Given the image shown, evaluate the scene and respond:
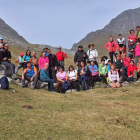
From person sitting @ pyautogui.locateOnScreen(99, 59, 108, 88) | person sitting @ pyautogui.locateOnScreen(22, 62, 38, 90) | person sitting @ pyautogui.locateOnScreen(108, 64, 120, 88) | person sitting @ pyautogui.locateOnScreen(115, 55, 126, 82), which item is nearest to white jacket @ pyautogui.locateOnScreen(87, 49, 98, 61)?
person sitting @ pyautogui.locateOnScreen(99, 59, 108, 88)

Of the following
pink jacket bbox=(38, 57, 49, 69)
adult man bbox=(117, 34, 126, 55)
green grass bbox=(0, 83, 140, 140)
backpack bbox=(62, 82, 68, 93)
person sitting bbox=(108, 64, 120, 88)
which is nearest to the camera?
green grass bbox=(0, 83, 140, 140)

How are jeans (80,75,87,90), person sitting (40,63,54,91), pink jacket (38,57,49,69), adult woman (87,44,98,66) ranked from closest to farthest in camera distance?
person sitting (40,63,54,91) → pink jacket (38,57,49,69) → jeans (80,75,87,90) → adult woman (87,44,98,66)

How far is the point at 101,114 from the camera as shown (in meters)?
8.79

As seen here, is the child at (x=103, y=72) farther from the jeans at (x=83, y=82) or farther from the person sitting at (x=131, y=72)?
the person sitting at (x=131, y=72)

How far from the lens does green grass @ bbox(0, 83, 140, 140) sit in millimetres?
6631

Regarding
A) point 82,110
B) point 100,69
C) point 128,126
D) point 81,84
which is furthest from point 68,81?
point 128,126

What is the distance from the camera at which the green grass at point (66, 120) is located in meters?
6.63

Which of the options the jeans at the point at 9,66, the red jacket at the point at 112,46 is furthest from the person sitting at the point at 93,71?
the jeans at the point at 9,66

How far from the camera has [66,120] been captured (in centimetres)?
798

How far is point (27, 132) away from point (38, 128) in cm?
46

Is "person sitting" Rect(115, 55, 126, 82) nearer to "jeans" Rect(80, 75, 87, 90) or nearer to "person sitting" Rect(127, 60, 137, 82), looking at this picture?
"person sitting" Rect(127, 60, 137, 82)

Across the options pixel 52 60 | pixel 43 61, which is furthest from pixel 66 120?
pixel 52 60

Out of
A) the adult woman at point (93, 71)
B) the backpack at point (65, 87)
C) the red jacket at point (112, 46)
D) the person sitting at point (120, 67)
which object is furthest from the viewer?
the red jacket at point (112, 46)

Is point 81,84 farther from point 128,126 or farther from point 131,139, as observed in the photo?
point 131,139
